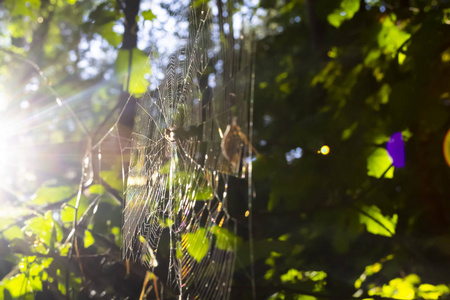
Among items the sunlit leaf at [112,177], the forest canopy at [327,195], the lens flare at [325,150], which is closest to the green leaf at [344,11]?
the forest canopy at [327,195]

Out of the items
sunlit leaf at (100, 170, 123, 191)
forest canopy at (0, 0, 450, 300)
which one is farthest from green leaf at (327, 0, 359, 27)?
sunlit leaf at (100, 170, 123, 191)

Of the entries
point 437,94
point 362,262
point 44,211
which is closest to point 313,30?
point 437,94

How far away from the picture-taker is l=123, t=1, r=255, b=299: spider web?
1.01m

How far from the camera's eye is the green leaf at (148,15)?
190 cm

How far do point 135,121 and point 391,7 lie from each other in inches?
50.9

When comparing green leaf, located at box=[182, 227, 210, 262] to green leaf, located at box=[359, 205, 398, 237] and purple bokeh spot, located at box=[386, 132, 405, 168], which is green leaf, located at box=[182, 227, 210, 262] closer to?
green leaf, located at box=[359, 205, 398, 237]

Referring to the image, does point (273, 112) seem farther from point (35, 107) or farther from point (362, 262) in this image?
point (35, 107)

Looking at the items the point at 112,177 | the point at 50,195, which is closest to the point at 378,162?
the point at 112,177

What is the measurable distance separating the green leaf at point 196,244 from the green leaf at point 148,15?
1.21 metres

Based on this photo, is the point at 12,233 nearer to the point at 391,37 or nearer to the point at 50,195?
the point at 50,195

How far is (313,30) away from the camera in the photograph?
2107 millimetres

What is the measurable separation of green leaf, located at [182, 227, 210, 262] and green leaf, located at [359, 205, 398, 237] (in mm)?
679

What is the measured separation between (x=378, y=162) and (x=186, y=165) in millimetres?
815

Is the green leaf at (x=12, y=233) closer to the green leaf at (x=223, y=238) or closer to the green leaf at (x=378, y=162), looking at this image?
the green leaf at (x=223, y=238)
